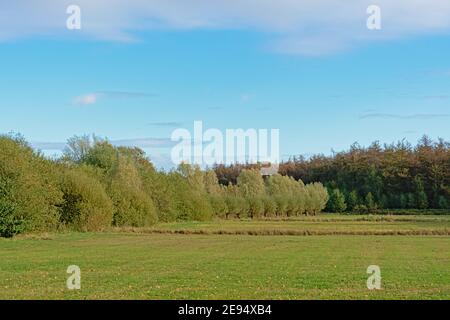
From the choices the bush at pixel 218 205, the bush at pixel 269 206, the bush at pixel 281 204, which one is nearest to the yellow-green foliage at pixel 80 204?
the bush at pixel 218 205

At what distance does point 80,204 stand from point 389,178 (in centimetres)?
10352

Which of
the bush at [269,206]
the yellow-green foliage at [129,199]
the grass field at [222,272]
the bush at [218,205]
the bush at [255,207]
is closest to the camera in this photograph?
the grass field at [222,272]

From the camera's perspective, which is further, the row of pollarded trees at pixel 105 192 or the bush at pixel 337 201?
the bush at pixel 337 201

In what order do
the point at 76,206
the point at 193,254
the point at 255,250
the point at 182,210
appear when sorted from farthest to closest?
1. the point at 182,210
2. the point at 76,206
3. the point at 255,250
4. the point at 193,254

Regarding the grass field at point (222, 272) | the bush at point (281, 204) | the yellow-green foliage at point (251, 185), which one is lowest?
the grass field at point (222, 272)

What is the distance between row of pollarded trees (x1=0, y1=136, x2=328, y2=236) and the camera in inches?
2295

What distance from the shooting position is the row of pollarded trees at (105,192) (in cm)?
5828

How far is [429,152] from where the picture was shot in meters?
160

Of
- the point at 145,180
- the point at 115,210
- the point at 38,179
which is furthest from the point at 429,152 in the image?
the point at 38,179

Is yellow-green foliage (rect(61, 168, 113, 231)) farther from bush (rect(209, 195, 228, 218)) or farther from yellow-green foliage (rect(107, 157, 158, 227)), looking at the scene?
bush (rect(209, 195, 228, 218))

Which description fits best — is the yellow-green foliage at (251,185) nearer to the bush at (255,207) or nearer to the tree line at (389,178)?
the bush at (255,207)

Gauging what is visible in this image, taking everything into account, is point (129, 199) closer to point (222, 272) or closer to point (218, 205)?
point (218, 205)

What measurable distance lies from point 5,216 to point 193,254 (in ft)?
79.3
